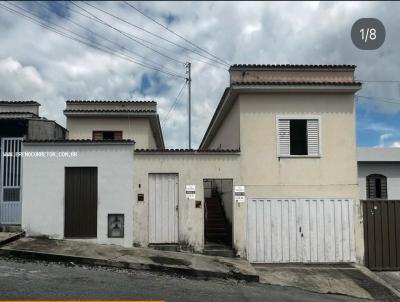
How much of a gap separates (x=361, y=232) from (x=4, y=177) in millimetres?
11461

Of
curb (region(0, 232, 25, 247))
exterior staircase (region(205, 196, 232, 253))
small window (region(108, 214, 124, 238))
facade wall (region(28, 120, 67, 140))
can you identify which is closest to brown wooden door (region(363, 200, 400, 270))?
exterior staircase (region(205, 196, 232, 253))

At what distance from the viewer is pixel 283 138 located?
44.2 feet

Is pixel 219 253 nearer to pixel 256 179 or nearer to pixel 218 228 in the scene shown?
pixel 218 228

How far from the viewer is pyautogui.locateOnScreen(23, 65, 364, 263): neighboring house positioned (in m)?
12.9

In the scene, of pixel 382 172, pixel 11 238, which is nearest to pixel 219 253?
pixel 11 238

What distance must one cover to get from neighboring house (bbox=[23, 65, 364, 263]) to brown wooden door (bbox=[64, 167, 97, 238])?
3cm

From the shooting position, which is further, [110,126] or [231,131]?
[110,126]

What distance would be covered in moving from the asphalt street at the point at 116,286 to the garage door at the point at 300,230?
293 centimetres

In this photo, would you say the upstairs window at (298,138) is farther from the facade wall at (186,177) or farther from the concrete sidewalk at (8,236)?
the concrete sidewalk at (8,236)

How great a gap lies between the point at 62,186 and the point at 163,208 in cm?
318

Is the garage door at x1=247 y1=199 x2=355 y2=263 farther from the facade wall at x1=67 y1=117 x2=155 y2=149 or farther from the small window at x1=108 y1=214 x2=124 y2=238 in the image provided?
the facade wall at x1=67 y1=117 x2=155 y2=149

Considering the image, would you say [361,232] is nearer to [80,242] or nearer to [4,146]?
[80,242]

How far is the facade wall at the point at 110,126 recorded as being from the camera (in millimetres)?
19125

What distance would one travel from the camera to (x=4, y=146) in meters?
13.4
